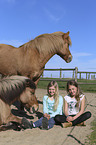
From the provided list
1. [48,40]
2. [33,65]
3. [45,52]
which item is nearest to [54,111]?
[33,65]

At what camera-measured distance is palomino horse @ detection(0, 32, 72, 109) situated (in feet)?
13.0

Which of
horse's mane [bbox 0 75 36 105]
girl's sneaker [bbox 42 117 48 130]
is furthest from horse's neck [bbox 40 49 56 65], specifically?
girl's sneaker [bbox 42 117 48 130]

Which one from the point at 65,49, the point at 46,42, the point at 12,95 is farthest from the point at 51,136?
the point at 65,49

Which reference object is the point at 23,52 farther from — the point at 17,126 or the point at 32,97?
the point at 17,126

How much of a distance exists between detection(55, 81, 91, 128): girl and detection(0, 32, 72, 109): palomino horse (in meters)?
1.12

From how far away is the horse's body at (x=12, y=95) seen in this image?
9.18ft

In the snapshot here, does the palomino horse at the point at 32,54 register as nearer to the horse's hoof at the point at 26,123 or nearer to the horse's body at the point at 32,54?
the horse's body at the point at 32,54

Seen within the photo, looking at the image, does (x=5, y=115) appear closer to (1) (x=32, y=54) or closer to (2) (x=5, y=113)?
(2) (x=5, y=113)

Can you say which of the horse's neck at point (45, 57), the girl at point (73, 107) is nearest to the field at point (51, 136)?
the girl at point (73, 107)

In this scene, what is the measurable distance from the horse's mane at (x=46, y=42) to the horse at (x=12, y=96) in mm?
1235

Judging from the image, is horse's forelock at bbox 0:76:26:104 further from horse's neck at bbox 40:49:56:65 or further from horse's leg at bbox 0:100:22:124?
horse's neck at bbox 40:49:56:65

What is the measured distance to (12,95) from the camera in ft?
9.73

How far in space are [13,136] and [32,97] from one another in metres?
0.84

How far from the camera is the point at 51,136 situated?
263 cm
